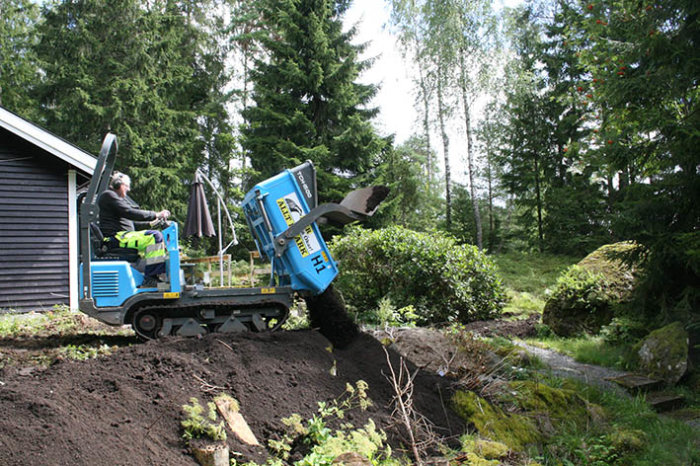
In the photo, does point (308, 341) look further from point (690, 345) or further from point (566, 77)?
point (566, 77)

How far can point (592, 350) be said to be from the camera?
644cm

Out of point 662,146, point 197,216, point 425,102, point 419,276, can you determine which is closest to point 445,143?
point 425,102

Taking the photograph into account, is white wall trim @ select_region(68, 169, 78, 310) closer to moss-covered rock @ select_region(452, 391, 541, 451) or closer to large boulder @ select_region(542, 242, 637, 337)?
moss-covered rock @ select_region(452, 391, 541, 451)

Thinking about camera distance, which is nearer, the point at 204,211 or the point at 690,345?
the point at 204,211

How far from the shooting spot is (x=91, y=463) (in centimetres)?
235

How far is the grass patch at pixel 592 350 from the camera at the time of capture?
5.81m

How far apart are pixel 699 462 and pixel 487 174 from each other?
27287mm

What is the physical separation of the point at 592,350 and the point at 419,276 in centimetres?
297

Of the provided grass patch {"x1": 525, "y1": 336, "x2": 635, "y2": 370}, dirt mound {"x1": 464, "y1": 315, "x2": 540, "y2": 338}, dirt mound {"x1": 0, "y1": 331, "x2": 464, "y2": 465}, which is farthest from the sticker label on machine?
grass patch {"x1": 525, "y1": 336, "x2": 635, "y2": 370}

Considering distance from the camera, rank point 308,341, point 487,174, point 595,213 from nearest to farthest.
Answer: point 308,341 < point 595,213 < point 487,174

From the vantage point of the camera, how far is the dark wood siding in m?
8.41

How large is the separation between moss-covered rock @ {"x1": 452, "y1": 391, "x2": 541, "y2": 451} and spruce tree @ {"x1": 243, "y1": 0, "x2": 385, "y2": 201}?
35.6 feet

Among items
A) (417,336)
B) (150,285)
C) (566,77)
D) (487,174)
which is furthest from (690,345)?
(487,174)

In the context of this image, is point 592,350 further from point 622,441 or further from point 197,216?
point 197,216
